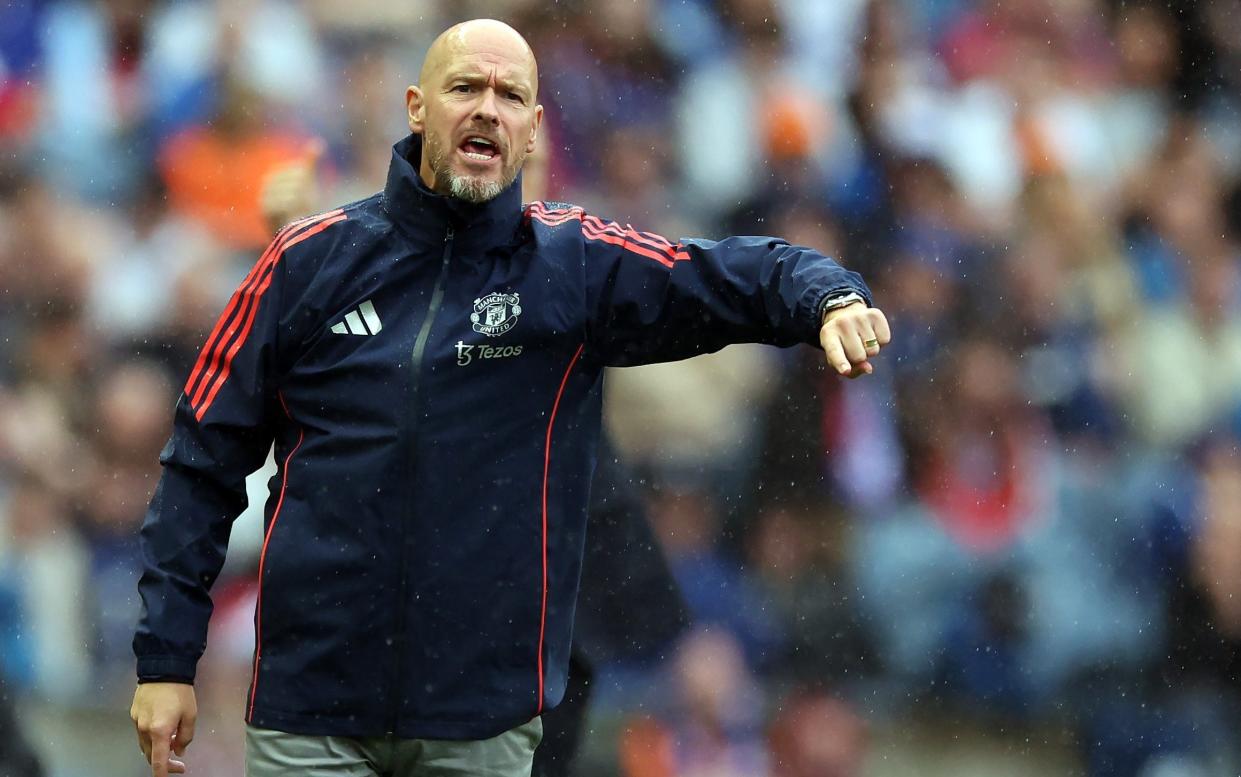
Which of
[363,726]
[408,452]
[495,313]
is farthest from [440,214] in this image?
[363,726]

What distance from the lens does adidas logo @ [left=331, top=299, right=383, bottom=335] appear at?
2.99 metres

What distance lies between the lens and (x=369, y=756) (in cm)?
298

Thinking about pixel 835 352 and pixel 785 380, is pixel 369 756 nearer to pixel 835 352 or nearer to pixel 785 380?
pixel 835 352

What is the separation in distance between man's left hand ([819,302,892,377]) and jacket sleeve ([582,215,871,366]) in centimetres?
21

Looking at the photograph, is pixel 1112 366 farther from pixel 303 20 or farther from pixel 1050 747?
pixel 303 20

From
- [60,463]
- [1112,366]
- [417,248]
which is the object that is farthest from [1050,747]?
[417,248]

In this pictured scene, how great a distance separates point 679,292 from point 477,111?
1.50ft

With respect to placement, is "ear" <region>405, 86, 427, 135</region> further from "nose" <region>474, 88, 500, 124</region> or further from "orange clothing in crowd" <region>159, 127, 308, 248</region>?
"orange clothing in crowd" <region>159, 127, 308, 248</region>

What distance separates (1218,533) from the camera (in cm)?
615

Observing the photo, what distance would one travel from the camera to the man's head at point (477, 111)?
3.06 m

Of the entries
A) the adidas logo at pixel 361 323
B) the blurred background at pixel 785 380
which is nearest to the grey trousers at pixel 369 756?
the adidas logo at pixel 361 323

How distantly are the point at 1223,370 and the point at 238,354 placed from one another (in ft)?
14.4

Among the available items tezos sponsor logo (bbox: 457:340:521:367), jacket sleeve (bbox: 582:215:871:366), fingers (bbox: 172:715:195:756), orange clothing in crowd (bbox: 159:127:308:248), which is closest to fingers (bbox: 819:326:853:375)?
jacket sleeve (bbox: 582:215:871:366)

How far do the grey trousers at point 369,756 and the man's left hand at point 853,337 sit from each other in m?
0.84
